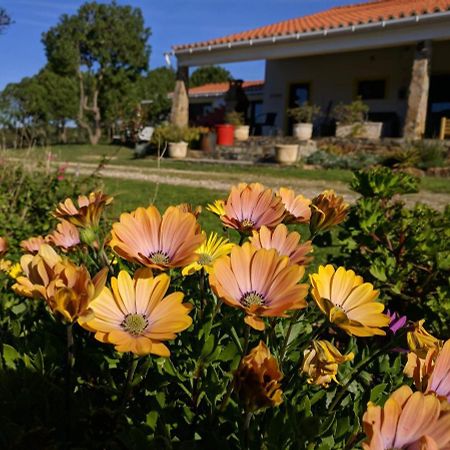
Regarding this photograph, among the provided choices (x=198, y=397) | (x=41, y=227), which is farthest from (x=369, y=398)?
(x=41, y=227)

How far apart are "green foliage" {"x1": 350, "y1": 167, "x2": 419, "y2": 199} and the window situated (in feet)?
46.2

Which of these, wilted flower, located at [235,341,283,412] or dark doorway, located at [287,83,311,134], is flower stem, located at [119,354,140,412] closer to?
wilted flower, located at [235,341,283,412]

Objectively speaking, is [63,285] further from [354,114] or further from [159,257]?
[354,114]

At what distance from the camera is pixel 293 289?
2.33 feet

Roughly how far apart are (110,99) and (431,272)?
29368 mm

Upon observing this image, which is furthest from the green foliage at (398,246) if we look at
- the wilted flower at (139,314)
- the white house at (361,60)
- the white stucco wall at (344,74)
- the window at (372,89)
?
the window at (372,89)

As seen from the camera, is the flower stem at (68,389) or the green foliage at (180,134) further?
the green foliage at (180,134)

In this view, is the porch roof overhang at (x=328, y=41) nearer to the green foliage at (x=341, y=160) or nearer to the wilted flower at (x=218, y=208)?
the green foliage at (x=341, y=160)

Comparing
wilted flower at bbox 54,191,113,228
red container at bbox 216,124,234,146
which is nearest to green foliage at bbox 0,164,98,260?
wilted flower at bbox 54,191,113,228

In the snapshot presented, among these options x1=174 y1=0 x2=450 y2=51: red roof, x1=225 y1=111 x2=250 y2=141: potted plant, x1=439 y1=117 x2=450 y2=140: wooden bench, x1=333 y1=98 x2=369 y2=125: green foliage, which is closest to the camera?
x1=174 y1=0 x2=450 y2=51: red roof

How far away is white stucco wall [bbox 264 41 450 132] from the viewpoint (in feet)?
47.9

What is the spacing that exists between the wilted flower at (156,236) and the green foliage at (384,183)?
1525 mm

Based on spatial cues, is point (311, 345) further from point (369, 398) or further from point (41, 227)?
point (41, 227)

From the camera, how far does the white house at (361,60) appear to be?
11820 mm
